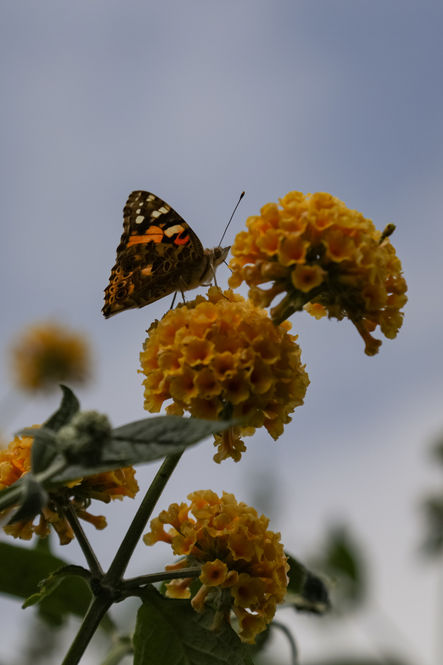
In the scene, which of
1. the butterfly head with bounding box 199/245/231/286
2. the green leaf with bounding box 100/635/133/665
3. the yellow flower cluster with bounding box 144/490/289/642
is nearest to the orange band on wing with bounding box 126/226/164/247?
the butterfly head with bounding box 199/245/231/286

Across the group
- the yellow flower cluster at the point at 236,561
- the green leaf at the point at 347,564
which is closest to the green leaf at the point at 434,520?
the green leaf at the point at 347,564

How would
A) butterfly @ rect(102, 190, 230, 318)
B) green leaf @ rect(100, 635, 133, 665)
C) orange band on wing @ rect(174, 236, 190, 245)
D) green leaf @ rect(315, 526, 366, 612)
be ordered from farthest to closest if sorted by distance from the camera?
green leaf @ rect(315, 526, 366, 612), orange band on wing @ rect(174, 236, 190, 245), butterfly @ rect(102, 190, 230, 318), green leaf @ rect(100, 635, 133, 665)

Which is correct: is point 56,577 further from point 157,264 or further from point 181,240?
point 181,240

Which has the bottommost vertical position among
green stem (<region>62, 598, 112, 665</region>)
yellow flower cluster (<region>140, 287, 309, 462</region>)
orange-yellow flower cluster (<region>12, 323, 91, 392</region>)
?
green stem (<region>62, 598, 112, 665</region>)

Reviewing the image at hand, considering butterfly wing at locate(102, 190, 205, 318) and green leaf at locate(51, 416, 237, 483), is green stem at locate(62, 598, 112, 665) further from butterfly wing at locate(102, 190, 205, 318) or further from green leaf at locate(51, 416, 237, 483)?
butterfly wing at locate(102, 190, 205, 318)

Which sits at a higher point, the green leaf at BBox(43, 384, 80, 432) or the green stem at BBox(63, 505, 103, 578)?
the green leaf at BBox(43, 384, 80, 432)

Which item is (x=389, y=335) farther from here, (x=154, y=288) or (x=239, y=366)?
(x=154, y=288)

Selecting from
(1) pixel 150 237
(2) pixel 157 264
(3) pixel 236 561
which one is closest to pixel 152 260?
(2) pixel 157 264

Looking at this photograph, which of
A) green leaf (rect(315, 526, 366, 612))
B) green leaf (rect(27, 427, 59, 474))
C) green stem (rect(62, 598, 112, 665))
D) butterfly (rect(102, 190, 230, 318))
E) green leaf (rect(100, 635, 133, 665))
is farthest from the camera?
green leaf (rect(315, 526, 366, 612))
